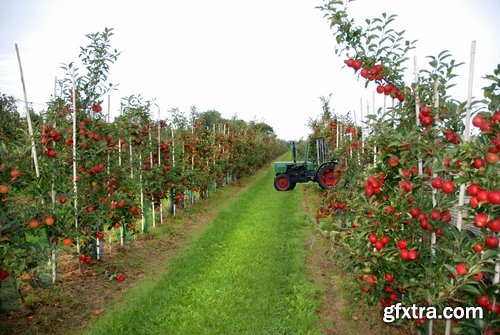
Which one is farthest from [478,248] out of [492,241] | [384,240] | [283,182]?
[283,182]

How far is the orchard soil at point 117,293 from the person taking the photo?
4.00 meters

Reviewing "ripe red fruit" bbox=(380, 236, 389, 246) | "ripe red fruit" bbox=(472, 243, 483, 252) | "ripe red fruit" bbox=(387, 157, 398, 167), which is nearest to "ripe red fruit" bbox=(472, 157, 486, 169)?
"ripe red fruit" bbox=(472, 243, 483, 252)

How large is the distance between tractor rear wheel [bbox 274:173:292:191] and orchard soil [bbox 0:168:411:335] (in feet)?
21.1

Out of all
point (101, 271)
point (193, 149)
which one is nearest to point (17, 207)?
point (101, 271)

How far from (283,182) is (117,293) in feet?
31.8

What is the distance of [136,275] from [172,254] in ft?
3.56

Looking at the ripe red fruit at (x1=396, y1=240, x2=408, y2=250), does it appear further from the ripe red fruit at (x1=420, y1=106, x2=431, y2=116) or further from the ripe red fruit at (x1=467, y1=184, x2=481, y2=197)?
the ripe red fruit at (x1=420, y1=106, x2=431, y2=116)

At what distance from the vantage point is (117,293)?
4.97 metres

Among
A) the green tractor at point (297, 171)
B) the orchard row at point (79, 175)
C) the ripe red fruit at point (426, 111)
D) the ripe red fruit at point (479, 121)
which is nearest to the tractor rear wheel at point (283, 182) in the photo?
the green tractor at point (297, 171)

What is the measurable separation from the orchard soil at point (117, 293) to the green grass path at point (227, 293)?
0.66 feet

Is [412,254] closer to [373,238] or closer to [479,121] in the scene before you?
[373,238]

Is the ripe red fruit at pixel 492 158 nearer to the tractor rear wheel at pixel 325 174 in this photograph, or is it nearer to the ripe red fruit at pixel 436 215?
the ripe red fruit at pixel 436 215

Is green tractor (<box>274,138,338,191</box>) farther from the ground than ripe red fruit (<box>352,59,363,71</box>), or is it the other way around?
ripe red fruit (<box>352,59,363,71</box>)

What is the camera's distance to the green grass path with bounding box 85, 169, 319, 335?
404 centimetres
